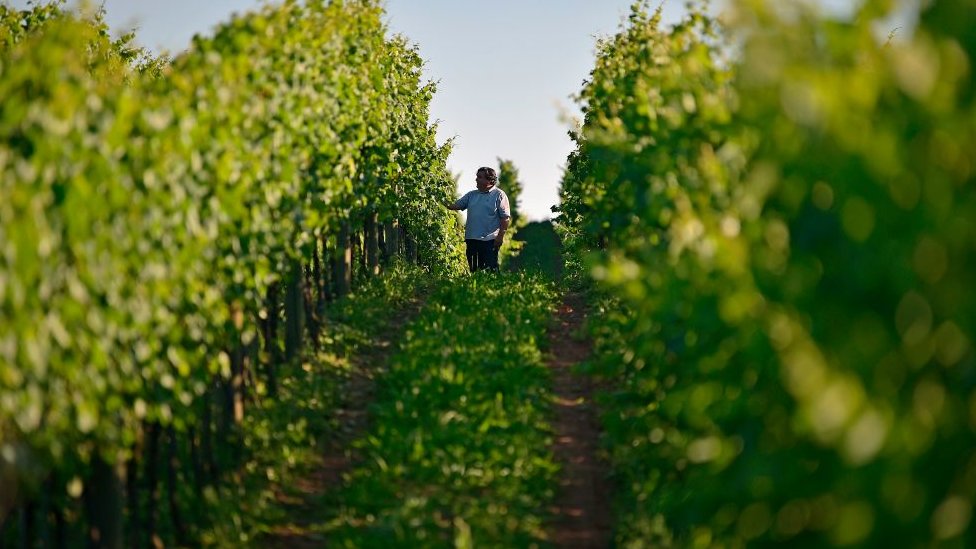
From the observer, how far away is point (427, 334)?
14250mm

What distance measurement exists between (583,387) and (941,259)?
8.86 m

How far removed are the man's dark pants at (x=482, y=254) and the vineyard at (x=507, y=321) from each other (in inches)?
191

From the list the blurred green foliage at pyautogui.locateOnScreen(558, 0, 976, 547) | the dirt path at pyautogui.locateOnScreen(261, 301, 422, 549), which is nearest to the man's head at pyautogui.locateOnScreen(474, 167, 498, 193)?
the dirt path at pyautogui.locateOnScreen(261, 301, 422, 549)

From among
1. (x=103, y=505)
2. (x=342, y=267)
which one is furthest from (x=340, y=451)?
(x=342, y=267)

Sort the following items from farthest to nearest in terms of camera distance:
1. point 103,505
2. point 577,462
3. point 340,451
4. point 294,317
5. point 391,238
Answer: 1. point 391,238
2. point 294,317
3. point 340,451
4. point 577,462
5. point 103,505

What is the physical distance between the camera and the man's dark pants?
21.3 meters

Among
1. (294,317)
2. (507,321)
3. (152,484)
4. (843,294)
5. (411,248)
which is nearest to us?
(843,294)

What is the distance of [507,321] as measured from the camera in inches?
597

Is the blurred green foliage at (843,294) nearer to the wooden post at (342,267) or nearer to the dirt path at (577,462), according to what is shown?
the dirt path at (577,462)

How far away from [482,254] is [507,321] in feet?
20.7

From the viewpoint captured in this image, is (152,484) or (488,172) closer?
(152,484)

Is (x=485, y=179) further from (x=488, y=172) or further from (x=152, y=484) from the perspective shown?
(x=152, y=484)

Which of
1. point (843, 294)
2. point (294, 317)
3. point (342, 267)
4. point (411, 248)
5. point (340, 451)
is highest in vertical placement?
point (411, 248)

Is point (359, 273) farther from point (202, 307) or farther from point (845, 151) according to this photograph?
point (845, 151)
